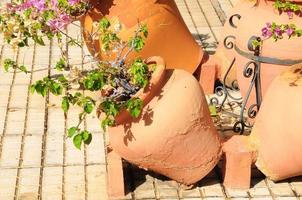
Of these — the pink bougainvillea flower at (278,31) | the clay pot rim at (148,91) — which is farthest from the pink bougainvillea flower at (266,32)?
the clay pot rim at (148,91)

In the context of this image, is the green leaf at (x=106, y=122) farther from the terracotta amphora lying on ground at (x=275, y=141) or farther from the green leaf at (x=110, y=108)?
the terracotta amphora lying on ground at (x=275, y=141)

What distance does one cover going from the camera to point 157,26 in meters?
4.49

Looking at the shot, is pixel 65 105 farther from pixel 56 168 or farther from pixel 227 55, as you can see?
pixel 227 55

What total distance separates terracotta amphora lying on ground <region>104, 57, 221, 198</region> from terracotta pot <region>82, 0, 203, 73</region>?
94 centimetres

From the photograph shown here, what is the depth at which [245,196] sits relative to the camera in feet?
11.9

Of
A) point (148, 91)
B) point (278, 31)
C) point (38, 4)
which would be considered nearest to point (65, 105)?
point (148, 91)

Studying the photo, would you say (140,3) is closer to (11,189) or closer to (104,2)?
(104,2)

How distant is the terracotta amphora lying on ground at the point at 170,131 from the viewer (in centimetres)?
331

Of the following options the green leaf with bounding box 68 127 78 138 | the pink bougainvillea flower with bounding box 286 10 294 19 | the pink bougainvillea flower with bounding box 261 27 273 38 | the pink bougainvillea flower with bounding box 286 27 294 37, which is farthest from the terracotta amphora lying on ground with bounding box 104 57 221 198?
the pink bougainvillea flower with bounding box 286 10 294 19

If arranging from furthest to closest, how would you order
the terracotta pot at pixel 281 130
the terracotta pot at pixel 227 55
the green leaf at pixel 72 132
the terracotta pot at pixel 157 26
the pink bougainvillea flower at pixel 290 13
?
the terracotta pot at pixel 227 55, the terracotta pot at pixel 157 26, the pink bougainvillea flower at pixel 290 13, the terracotta pot at pixel 281 130, the green leaf at pixel 72 132

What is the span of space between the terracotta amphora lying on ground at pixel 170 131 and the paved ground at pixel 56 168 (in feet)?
0.72

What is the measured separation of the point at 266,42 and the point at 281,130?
73cm

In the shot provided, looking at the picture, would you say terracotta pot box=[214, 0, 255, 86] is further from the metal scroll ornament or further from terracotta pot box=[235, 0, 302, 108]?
terracotta pot box=[235, 0, 302, 108]

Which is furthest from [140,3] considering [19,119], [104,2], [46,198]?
[46,198]
